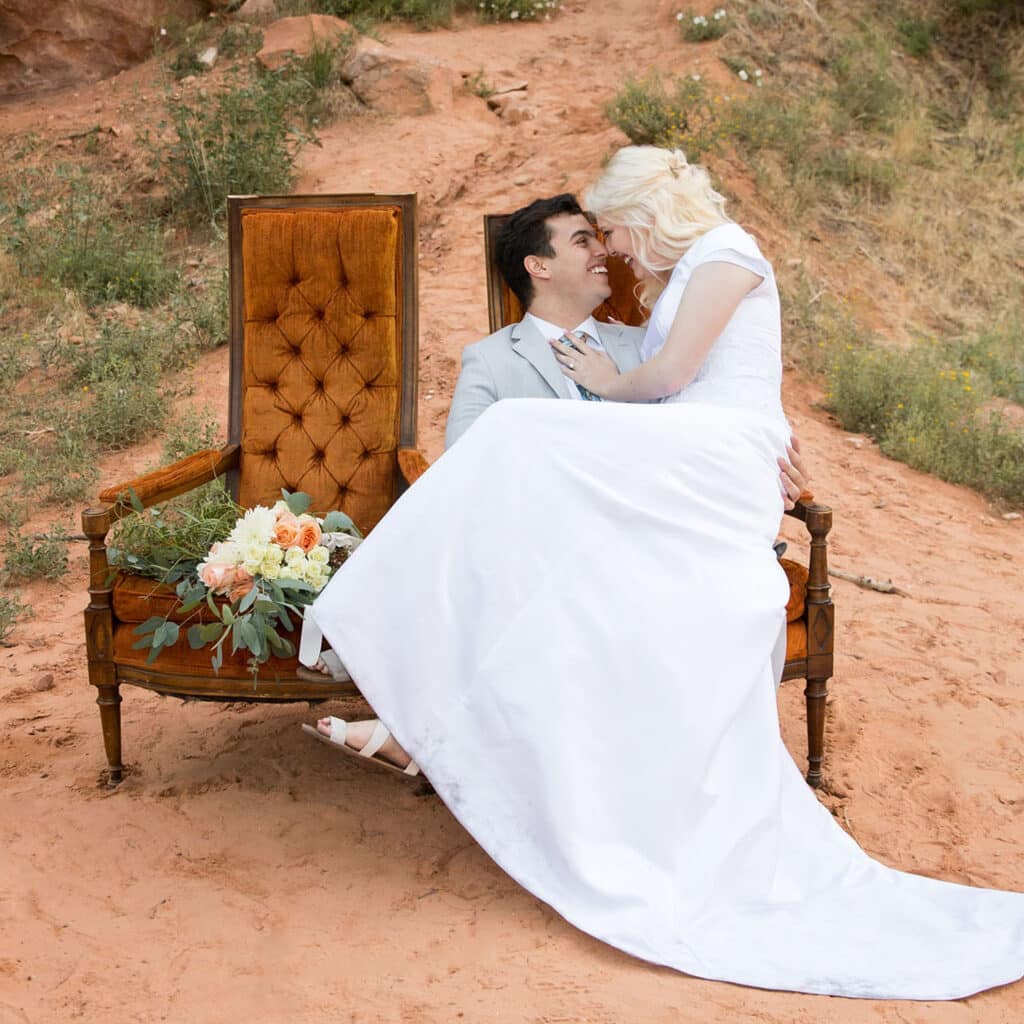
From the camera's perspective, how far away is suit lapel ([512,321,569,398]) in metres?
3.58

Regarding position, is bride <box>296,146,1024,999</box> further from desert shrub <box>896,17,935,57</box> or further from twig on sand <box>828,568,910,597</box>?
desert shrub <box>896,17,935,57</box>

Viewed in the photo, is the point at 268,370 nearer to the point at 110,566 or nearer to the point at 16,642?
the point at 110,566

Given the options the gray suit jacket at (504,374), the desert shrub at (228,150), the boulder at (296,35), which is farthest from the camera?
the boulder at (296,35)

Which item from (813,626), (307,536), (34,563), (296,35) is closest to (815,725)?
(813,626)

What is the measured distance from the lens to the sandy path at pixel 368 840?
2422mm

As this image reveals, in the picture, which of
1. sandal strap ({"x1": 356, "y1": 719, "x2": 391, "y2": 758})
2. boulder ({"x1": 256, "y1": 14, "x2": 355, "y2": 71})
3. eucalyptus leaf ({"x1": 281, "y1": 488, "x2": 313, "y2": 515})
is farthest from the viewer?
boulder ({"x1": 256, "y1": 14, "x2": 355, "y2": 71})

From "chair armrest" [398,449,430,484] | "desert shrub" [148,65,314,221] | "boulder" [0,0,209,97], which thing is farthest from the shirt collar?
"boulder" [0,0,209,97]

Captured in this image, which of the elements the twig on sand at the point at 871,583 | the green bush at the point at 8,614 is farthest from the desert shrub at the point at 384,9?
the twig on sand at the point at 871,583

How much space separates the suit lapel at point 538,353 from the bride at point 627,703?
2.04 feet


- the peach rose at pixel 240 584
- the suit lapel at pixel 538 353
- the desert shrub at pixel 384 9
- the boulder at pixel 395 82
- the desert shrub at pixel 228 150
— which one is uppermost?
the desert shrub at pixel 384 9

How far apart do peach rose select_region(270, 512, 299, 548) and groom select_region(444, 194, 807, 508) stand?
23.9 inches

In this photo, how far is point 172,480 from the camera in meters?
3.53

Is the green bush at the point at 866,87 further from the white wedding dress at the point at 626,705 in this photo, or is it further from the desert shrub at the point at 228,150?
the white wedding dress at the point at 626,705

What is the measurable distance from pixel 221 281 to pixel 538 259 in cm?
441
